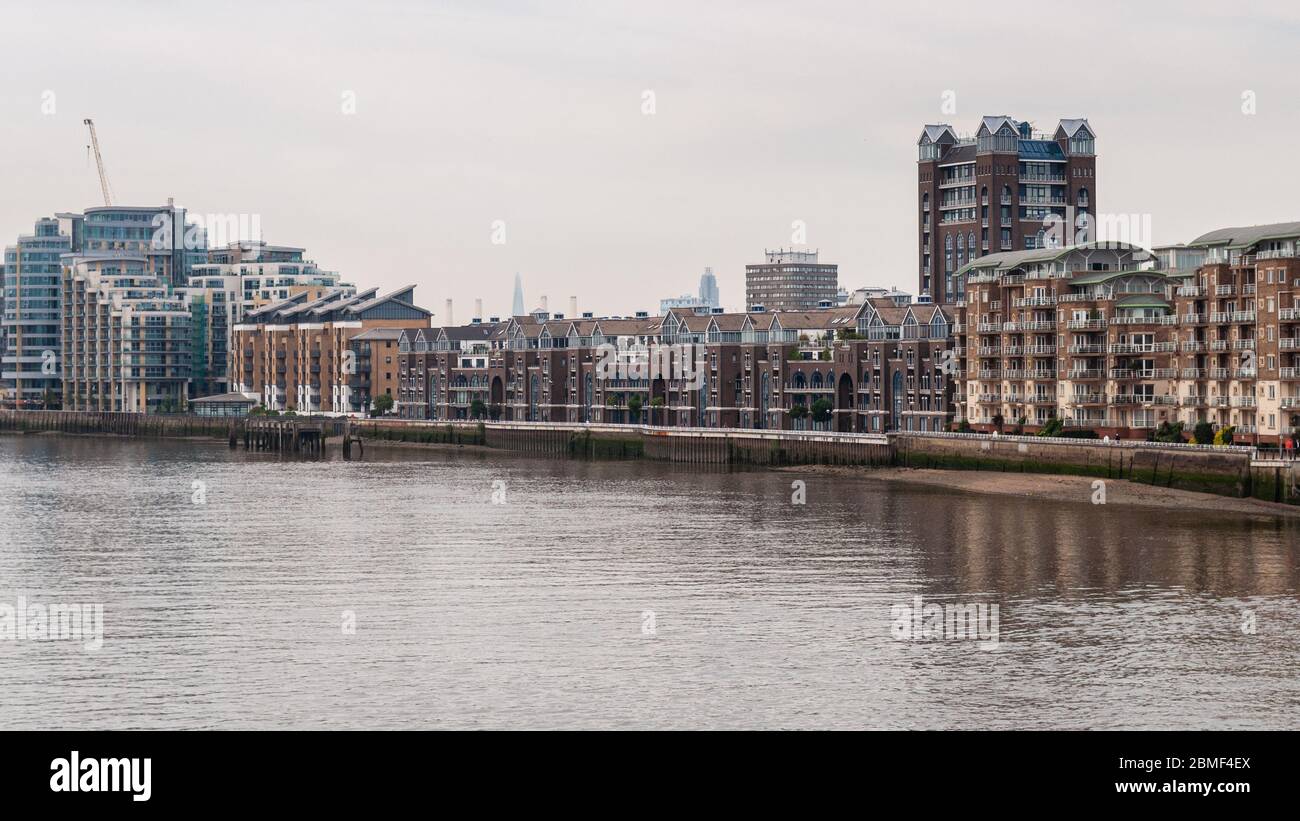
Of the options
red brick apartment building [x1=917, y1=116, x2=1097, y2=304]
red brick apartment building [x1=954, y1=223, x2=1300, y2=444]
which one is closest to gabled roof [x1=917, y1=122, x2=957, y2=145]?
red brick apartment building [x1=917, y1=116, x2=1097, y2=304]

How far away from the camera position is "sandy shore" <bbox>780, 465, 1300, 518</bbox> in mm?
91562

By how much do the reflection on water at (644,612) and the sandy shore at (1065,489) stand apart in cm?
276

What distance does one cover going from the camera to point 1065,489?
105m

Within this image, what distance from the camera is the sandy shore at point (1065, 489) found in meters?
91.6

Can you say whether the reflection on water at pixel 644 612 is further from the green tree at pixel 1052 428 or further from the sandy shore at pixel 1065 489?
the green tree at pixel 1052 428

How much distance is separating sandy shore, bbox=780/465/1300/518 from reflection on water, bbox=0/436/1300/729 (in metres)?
2.76

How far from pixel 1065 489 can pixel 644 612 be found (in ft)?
183

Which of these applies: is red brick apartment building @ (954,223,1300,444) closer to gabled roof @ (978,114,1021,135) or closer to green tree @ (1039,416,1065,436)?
green tree @ (1039,416,1065,436)

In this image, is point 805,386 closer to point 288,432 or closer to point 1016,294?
point 1016,294

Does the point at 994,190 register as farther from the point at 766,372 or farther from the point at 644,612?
the point at 644,612

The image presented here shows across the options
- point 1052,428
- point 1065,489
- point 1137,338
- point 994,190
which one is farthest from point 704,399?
point 1065,489

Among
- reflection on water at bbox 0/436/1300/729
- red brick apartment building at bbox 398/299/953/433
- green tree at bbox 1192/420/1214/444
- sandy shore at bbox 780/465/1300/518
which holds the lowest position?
reflection on water at bbox 0/436/1300/729
